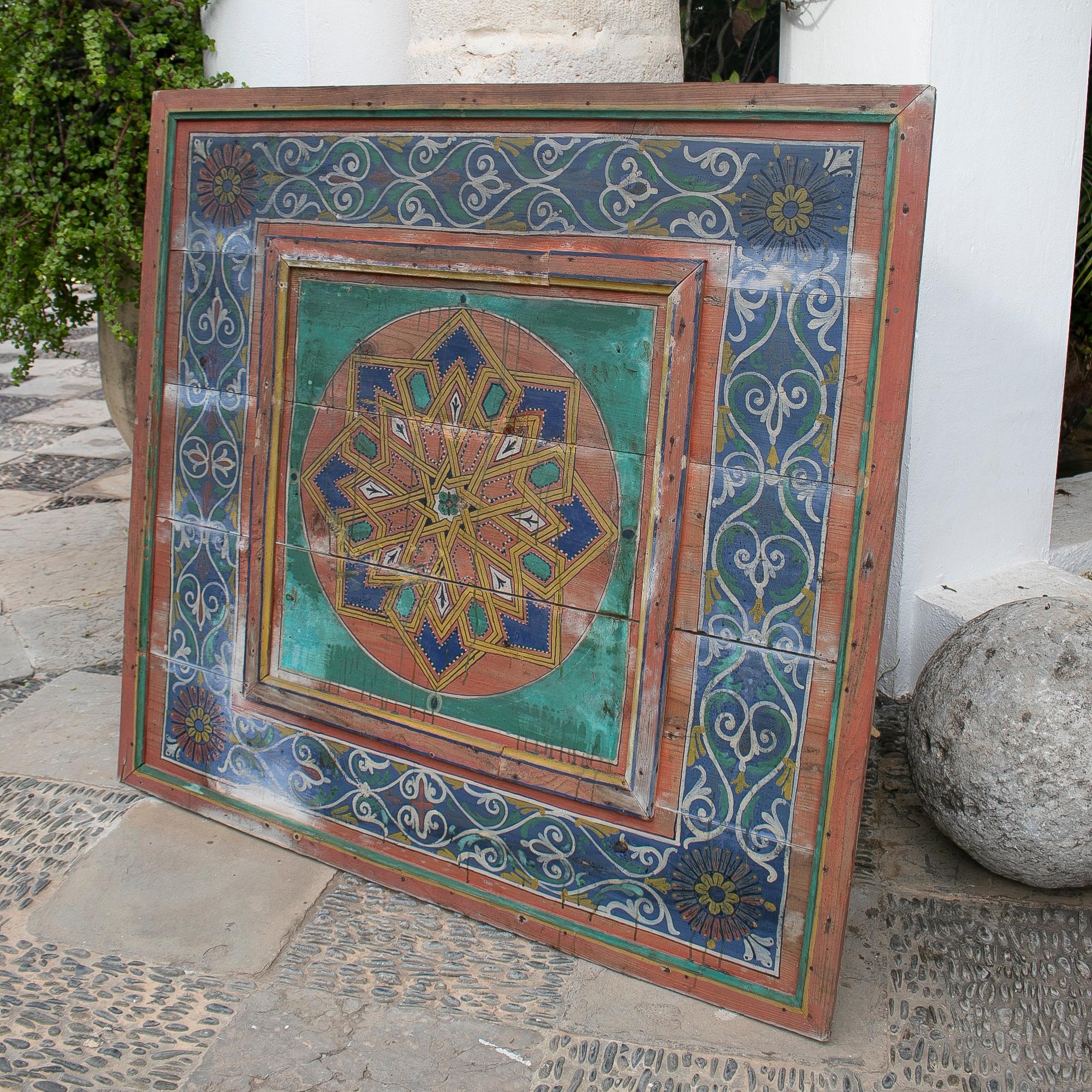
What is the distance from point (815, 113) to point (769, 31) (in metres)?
2.29

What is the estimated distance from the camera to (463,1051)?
2.07m

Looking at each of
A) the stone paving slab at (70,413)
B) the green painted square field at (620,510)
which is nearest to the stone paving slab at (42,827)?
the green painted square field at (620,510)

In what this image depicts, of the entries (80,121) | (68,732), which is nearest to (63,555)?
(68,732)

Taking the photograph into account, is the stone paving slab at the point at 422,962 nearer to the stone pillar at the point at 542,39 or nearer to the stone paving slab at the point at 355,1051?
the stone paving slab at the point at 355,1051

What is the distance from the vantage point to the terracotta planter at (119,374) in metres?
4.38

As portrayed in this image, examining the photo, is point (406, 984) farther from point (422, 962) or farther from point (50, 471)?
point (50, 471)

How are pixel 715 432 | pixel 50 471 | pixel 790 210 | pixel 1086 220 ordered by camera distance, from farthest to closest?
pixel 50 471 < pixel 1086 220 < pixel 715 432 < pixel 790 210

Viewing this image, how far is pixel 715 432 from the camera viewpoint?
2113 millimetres

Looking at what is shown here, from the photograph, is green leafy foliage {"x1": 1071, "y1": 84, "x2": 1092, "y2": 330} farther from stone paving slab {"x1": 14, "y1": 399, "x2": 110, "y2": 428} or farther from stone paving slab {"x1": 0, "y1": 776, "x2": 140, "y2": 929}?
stone paving slab {"x1": 14, "y1": 399, "x2": 110, "y2": 428}

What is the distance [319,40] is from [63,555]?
91.3 inches

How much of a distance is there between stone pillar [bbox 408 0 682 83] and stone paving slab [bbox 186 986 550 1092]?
222 centimetres

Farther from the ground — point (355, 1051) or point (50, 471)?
point (50, 471)

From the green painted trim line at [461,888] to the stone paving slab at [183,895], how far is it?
7 centimetres

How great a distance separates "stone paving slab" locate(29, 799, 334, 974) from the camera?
235 cm
